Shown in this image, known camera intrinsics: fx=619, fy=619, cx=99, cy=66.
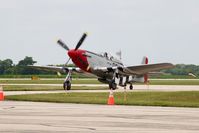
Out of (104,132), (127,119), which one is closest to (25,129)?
(104,132)

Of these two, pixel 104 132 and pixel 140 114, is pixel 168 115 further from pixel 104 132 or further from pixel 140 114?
pixel 104 132

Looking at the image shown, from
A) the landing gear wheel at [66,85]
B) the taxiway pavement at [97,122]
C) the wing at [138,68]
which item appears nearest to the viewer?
the taxiway pavement at [97,122]

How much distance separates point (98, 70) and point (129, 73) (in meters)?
4.29

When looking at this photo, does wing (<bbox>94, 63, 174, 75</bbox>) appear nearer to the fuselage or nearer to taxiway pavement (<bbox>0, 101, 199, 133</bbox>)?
the fuselage

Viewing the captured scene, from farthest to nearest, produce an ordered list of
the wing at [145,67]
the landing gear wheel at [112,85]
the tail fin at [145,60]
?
1. the tail fin at [145,60]
2. the wing at [145,67]
3. the landing gear wheel at [112,85]

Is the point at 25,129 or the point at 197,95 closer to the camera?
the point at 25,129

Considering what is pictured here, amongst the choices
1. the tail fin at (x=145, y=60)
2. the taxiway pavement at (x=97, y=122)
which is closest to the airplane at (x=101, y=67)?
the tail fin at (x=145, y=60)

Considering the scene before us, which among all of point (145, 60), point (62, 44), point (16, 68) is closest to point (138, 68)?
point (62, 44)

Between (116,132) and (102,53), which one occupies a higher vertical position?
(102,53)

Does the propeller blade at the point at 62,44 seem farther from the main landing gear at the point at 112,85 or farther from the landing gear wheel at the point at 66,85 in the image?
the main landing gear at the point at 112,85

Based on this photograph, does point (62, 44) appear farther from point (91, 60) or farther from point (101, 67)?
point (101, 67)

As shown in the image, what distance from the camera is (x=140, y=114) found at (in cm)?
2130

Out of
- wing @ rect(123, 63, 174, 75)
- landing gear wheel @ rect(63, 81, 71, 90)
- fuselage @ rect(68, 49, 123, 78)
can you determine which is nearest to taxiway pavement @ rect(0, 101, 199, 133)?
landing gear wheel @ rect(63, 81, 71, 90)

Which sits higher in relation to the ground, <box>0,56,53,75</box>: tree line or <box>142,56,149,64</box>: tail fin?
<box>0,56,53,75</box>: tree line
